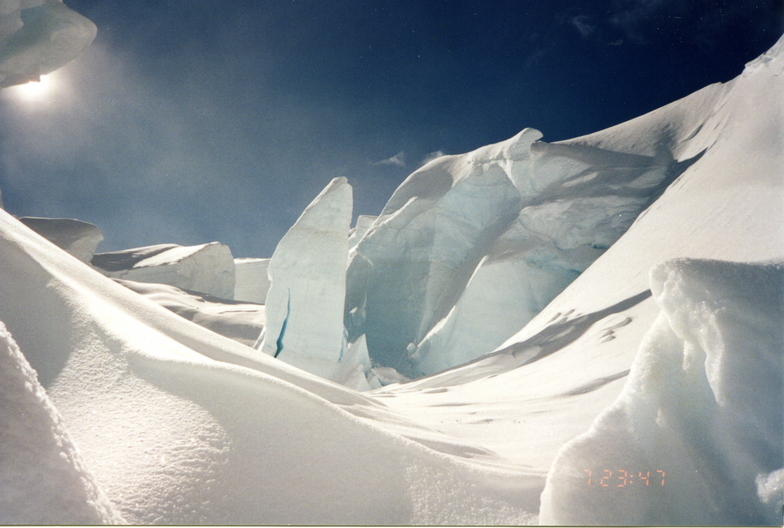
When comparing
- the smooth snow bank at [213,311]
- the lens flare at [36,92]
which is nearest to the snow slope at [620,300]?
the lens flare at [36,92]

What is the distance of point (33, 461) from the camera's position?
0.72 meters

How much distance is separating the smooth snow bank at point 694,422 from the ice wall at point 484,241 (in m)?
6.59

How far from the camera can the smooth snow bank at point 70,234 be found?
32.5 ft

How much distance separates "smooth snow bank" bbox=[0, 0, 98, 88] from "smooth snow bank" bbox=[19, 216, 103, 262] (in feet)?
15.6

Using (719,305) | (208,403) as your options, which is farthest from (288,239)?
(719,305)

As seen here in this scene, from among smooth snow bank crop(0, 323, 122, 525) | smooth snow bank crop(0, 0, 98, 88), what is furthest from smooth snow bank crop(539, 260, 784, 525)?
smooth snow bank crop(0, 0, 98, 88)

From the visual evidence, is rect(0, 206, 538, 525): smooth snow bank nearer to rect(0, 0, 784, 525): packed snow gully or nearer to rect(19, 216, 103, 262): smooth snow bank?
rect(0, 0, 784, 525): packed snow gully

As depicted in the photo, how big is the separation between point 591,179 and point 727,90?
239 centimetres

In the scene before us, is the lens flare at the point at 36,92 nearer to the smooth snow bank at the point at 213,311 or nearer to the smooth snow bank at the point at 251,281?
the smooth snow bank at the point at 213,311

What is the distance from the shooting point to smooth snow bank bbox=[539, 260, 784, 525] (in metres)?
1.02

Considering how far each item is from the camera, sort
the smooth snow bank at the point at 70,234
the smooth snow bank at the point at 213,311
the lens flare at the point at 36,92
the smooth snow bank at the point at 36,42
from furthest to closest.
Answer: the smooth snow bank at the point at 70,234 → the smooth snow bank at the point at 213,311 → the smooth snow bank at the point at 36,42 → the lens flare at the point at 36,92

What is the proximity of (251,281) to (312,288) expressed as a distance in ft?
34.7

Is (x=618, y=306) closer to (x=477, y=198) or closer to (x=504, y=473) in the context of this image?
(x=504, y=473)

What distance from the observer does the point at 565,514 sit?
99 centimetres
